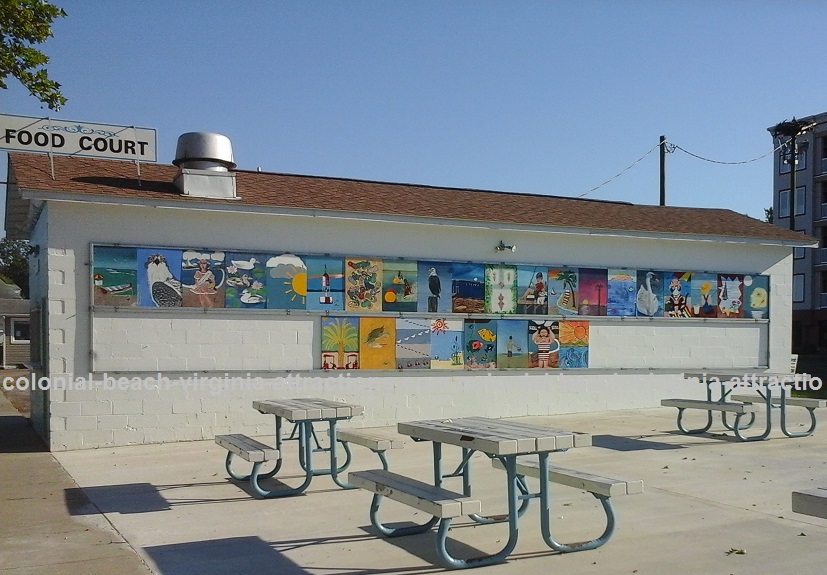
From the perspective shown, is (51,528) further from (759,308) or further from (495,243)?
(759,308)

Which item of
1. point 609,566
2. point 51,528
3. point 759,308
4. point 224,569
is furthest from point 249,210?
point 759,308

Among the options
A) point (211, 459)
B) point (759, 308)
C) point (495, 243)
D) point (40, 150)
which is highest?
point (40, 150)

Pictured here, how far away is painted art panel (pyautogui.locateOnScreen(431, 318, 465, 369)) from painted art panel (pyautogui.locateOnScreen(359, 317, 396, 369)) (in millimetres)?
743

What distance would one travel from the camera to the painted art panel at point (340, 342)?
44.1 ft

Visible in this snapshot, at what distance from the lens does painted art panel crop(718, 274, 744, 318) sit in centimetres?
1709

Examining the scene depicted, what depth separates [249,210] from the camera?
12.7m

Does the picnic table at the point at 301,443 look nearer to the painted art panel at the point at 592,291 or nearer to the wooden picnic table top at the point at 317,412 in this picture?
the wooden picnic table top at the point at 317,412

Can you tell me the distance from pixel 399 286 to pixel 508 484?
26.6 feet

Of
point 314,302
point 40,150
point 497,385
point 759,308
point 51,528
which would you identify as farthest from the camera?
point 759,308

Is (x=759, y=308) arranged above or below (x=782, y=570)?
above

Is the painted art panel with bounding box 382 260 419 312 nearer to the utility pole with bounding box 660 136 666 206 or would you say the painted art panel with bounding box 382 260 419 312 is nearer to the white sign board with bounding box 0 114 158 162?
the white sign board with bounding box 0 114 158 162

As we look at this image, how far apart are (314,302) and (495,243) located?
3467mm

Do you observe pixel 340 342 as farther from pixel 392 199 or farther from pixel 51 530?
pixel 51 530

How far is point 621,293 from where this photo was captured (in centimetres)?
1606
